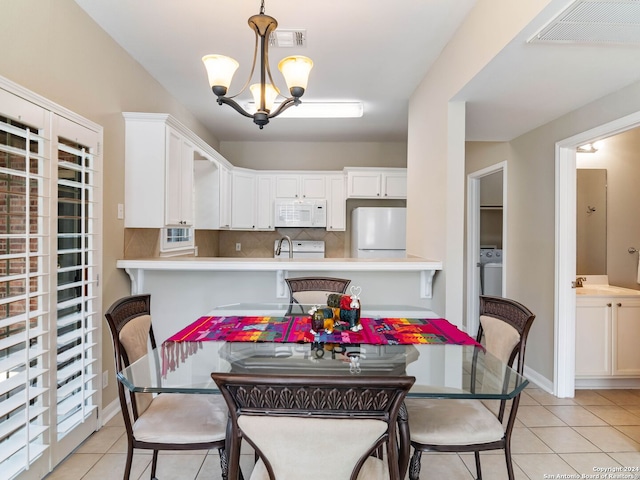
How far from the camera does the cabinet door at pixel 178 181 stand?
2846 mm

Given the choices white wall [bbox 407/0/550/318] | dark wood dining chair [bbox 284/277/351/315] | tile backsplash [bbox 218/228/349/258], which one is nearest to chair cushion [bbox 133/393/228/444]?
dark wood dining chair [bbox 284/277/351/315]

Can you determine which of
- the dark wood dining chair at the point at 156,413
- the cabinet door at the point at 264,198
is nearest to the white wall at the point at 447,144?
the dark wood dining chair at the point at 156,413

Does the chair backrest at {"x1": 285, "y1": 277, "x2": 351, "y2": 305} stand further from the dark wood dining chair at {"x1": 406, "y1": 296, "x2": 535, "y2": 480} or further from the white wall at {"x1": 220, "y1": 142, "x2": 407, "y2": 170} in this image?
the white wall at {"x1": 220, "y1": 142, "x2": 407, "y2": 170}

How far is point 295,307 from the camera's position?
237cm

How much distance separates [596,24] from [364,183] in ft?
11.3

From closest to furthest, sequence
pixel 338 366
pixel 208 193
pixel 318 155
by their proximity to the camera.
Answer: pixel 338 366, pixel 208 193, pixel 318 155

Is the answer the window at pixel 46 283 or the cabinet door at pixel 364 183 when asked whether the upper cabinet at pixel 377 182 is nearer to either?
the cabinet door at pixel 364 183

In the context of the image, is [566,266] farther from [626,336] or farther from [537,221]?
[626,336]

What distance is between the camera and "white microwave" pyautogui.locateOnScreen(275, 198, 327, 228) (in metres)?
5.14

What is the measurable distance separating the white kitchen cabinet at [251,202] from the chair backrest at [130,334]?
3213 millimetres

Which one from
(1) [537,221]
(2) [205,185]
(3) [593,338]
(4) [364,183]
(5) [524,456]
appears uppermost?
(4) [364,183]

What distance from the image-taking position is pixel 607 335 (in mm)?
3057

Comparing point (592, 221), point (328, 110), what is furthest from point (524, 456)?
point (328, 110)

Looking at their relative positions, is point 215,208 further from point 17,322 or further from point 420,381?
point 420,381
